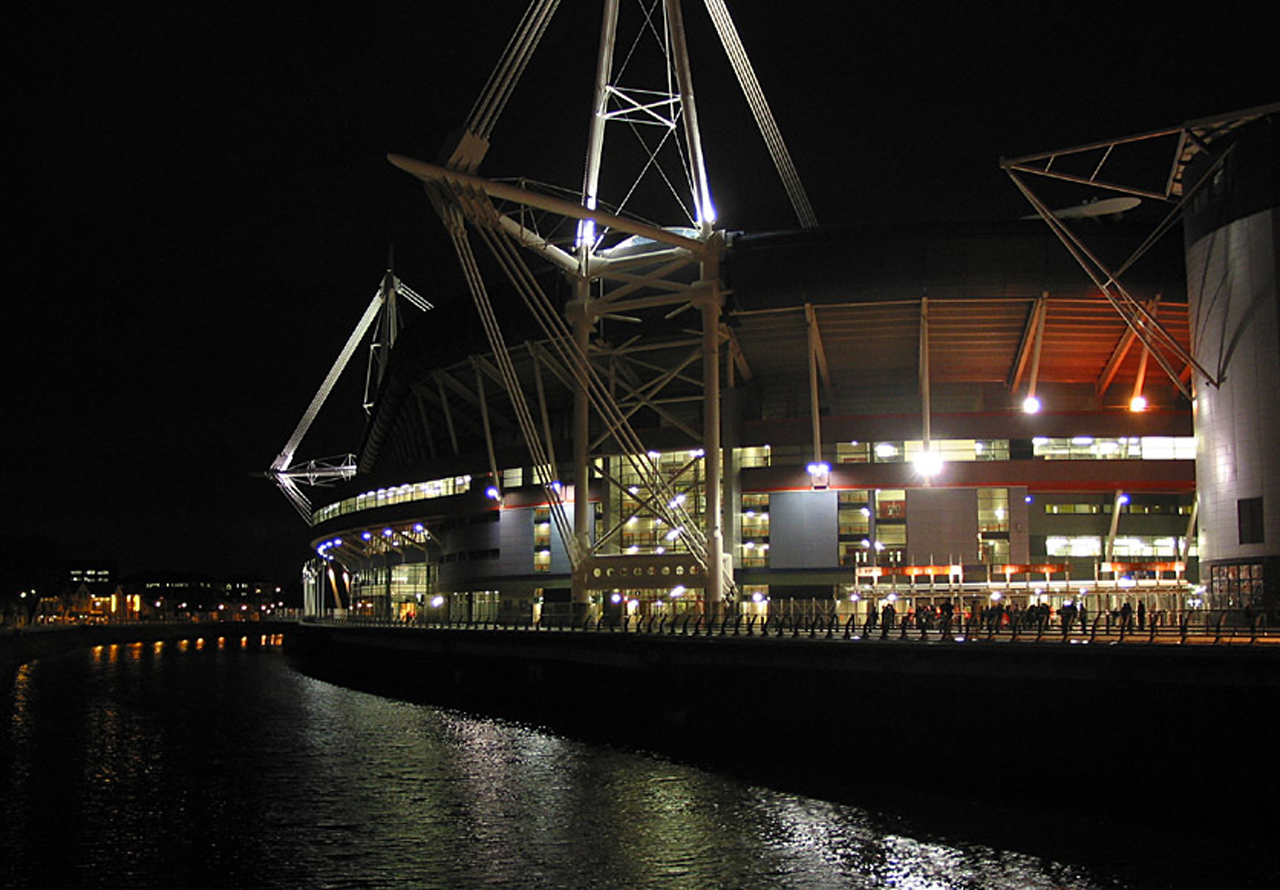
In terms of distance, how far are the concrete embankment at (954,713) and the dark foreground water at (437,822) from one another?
190cm

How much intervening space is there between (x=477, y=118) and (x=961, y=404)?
29.6 m

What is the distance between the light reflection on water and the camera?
22.7 m

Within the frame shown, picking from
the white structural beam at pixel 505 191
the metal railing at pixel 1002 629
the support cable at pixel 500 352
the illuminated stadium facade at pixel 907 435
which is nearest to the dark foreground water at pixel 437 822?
the metal railing at pixel 1002 629

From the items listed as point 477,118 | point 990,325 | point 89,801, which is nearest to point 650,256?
point 477,118

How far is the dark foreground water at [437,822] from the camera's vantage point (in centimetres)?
2250

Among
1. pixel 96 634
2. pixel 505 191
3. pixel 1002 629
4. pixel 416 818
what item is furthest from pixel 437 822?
pixel 96 634

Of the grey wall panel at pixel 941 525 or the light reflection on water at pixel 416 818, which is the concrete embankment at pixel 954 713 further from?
the grey wall panel at pixel 941 525

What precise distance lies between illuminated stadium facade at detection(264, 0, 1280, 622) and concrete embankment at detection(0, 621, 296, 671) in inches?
1525

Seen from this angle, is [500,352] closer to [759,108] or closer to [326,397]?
[759,108]

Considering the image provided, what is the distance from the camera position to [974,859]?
75.0 ft

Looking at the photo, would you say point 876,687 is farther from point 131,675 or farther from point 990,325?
point 131,675

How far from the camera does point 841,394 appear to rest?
6488 cm

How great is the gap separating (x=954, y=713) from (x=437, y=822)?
1437cm

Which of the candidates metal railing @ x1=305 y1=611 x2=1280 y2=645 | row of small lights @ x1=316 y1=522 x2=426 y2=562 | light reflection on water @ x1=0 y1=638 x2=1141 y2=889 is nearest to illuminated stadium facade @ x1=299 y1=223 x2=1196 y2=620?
metal railing @ x1=305 y1=611 x2=1280 y2=645
